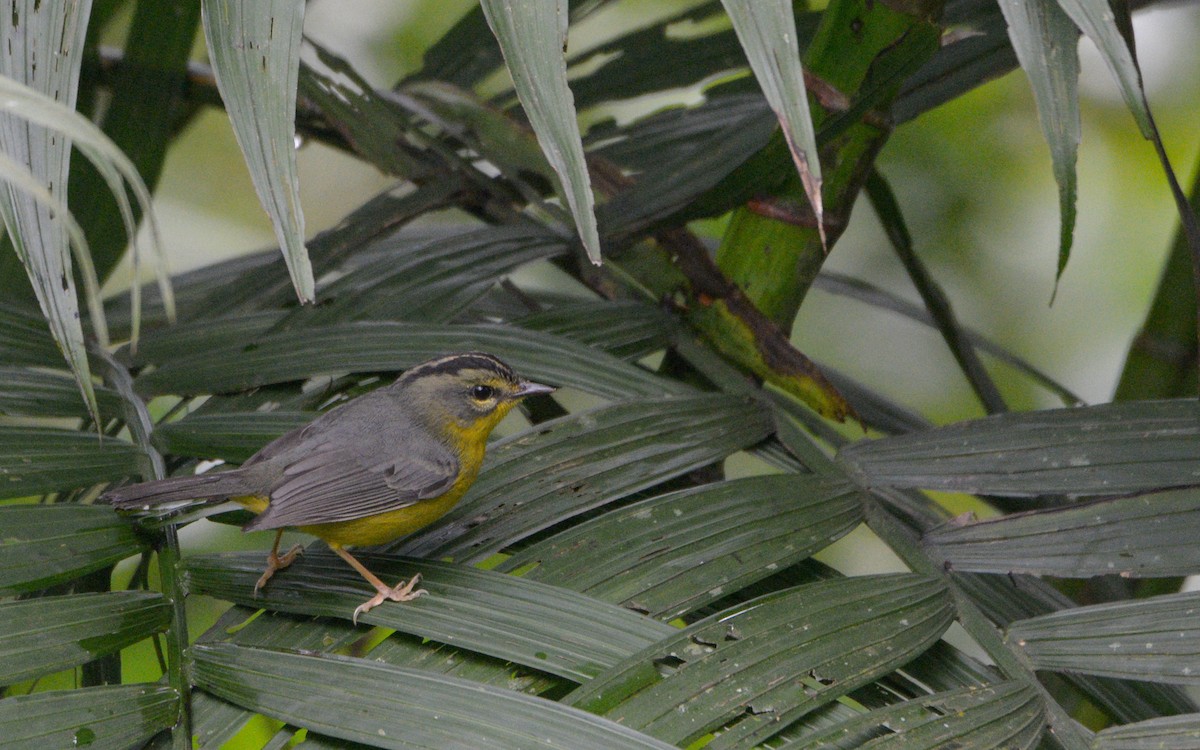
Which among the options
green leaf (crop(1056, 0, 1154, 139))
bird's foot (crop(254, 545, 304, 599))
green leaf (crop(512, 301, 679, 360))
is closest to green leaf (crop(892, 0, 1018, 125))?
green leaf (crop(512, 301, 679, 360))

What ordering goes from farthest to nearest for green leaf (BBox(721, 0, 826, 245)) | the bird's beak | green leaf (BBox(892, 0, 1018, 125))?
green leaf (BBox(892, 0, 1018, 125))
the bird's beak
green leaf (BBox(721, 0, 826, 245))

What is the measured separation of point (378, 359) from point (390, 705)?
99 cm

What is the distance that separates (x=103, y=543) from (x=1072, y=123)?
5.59ft

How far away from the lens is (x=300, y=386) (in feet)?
8.25

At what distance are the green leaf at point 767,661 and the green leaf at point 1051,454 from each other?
351 millimetres

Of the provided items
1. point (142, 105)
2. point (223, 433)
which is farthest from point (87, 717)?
point (142, 105)

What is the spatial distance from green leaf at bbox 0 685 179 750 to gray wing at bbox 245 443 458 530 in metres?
0.52

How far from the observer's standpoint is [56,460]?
6.57ft

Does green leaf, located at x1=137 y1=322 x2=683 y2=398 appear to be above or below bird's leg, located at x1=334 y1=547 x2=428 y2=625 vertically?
above

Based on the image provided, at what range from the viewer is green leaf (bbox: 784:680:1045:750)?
1558 mm

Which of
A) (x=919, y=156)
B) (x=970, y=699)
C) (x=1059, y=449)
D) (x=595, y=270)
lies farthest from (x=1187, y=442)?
(x=919, y=156)

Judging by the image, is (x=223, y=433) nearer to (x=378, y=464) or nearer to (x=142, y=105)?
(x=378, y=464)

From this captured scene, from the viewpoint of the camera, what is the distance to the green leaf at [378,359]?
2.39m

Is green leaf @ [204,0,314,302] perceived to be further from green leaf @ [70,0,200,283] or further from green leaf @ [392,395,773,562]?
green leaf @ [70,0,200,283]
